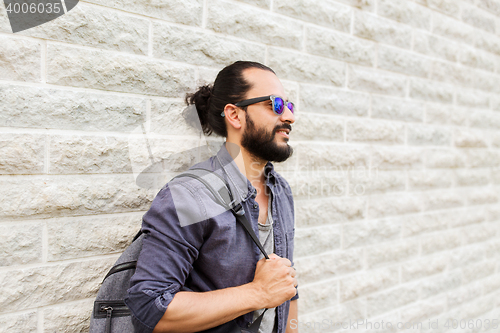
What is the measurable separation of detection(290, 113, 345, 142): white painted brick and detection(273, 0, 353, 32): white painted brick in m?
0.68

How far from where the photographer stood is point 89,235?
1.67 m

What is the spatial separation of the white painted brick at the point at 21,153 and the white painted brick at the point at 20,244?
9.9 inches

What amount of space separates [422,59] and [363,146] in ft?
3.63

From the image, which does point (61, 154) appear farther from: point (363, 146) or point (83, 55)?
point (363, 146)

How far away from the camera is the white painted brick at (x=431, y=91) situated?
2980mm

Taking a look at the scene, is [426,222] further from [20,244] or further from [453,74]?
[20,244]

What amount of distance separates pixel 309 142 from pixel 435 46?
69.4 inches

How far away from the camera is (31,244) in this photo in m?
1.54

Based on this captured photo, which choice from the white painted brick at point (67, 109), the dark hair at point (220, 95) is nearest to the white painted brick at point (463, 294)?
the dark hair at point (220, 95)

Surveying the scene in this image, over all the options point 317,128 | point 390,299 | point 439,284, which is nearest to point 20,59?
point 317,128

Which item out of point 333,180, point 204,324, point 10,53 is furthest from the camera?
point 333,180

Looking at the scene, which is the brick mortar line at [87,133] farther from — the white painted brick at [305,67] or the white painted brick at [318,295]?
the white painted brick at [318,295]

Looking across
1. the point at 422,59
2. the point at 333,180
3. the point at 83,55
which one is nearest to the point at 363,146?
the point at 333,180

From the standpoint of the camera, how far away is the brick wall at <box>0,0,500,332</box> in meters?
1.55
